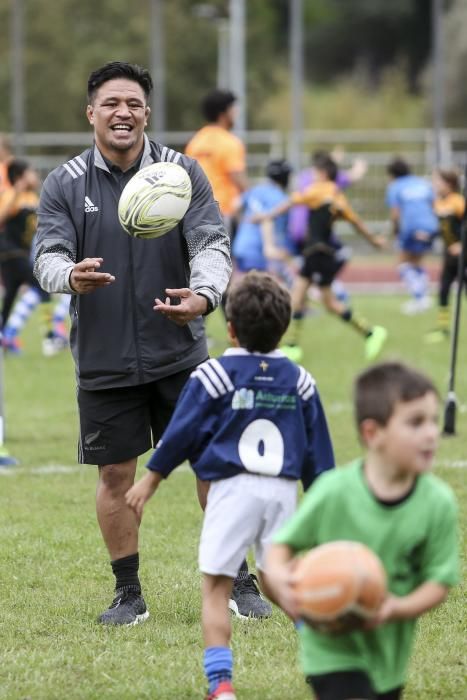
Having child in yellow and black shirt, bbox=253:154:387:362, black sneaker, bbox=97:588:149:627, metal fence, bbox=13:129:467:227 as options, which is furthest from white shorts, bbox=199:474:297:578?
metal fence, bbox=13:129:467:227

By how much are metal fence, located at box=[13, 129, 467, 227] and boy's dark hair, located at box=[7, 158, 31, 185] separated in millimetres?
18031

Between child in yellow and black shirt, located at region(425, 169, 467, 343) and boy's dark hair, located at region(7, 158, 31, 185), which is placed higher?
boy's dark hair, located at region(7, 158, 31, 185)

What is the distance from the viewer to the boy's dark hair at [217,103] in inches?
534

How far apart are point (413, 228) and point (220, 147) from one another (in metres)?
7.62

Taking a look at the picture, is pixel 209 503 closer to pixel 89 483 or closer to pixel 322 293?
pixel 89 483

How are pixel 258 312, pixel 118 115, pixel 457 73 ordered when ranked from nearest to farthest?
pixel 258 312 → pixel 118 115 → pixel 457 73

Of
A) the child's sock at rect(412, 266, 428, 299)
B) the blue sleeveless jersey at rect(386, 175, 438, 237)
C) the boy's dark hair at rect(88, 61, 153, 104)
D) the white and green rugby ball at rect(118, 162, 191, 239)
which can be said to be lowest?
the child's sock at rect(412, 266, 428, 299)

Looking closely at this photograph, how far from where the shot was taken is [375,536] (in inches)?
147

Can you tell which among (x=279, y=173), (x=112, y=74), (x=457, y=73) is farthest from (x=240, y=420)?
→ (x=457, y=73)

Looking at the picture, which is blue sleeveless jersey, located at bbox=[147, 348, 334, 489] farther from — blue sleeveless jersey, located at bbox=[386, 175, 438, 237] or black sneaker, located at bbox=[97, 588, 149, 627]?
blue sleeveless jersey, located at bbox=[386, 175, 438, 237]

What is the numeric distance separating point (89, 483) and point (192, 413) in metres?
4.63

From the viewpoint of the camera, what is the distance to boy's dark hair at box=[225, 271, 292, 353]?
4.56m

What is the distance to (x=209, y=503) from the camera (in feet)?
15.3

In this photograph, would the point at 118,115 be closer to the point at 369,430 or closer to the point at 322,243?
the point at 369,430
